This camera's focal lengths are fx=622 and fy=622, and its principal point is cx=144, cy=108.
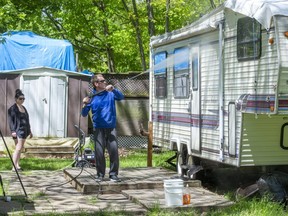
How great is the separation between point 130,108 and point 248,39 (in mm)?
9900

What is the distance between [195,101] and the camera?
35.8ft

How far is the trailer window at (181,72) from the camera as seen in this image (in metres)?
11.4

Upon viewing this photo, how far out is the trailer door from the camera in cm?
1077

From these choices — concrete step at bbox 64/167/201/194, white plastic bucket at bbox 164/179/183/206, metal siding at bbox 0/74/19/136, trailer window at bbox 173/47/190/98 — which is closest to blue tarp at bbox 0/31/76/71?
metal siding at bbox 0/74/19/136

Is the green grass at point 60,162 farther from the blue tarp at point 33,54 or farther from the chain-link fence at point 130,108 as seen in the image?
the blue tarp at point 33,54

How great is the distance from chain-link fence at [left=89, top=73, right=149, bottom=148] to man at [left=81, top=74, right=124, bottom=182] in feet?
26.5

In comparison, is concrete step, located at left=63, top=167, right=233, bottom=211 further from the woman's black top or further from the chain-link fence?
the chain-link fence

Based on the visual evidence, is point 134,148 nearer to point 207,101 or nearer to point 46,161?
point 46,161

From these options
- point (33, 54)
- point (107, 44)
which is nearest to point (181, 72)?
point (33, 54)

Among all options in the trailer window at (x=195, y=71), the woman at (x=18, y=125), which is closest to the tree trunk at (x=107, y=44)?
the woman at (x=18, y=125)

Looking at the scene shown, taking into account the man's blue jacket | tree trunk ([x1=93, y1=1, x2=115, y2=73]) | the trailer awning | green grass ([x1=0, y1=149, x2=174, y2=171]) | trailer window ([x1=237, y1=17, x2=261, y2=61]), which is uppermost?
tree trunk ([x1=93, y1=1, x2=115, y2=73])

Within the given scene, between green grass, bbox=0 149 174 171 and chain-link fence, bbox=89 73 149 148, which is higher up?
chain-link fence, bbox=89 73 149 148

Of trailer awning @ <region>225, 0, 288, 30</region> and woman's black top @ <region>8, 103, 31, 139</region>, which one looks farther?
woman's black top @ <region>8, 103, 31, 139</region>

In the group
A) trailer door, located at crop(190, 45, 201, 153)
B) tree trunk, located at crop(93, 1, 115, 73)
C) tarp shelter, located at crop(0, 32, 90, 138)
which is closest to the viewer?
trailer door, located at crop(190, 45, 201, 153)
